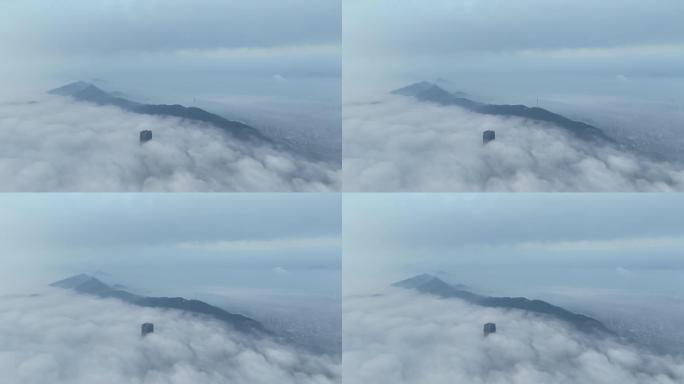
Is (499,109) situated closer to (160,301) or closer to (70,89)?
(160,301)

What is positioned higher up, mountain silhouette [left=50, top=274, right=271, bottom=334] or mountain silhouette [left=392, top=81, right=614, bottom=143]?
mountain silhouette [left=392, top=81, right=614, bottom=143]

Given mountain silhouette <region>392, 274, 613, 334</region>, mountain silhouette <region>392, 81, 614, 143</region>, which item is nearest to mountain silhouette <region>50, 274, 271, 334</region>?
mountain silhouette <region>392, 274, 613, 334</region>

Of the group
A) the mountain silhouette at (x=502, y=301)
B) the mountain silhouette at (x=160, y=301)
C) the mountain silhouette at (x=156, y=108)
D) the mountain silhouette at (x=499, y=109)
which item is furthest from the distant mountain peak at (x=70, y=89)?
the mountain silhouette at (x=502, y=301)

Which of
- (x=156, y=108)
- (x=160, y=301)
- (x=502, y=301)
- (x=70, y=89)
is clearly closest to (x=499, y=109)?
(x=502, y=301)

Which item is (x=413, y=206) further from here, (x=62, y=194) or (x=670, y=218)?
(x=62, y=194)

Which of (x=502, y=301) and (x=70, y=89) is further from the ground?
(x=70, y=89)

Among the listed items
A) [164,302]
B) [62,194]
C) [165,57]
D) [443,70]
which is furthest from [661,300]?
[62,194]

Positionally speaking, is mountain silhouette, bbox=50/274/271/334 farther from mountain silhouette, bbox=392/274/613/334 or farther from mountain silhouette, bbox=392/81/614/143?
mountain silhouette, bbox=392/81/614/143
